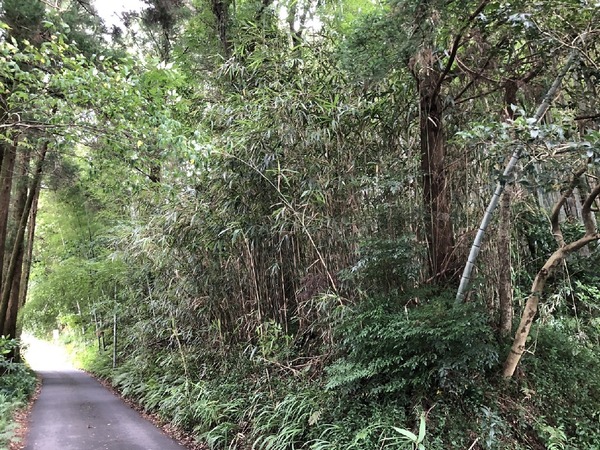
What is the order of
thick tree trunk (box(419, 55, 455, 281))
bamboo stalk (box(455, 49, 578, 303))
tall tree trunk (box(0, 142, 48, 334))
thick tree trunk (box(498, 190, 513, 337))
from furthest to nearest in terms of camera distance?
tall tree trunk (box(0, 142, 48, 334)) → thick tree trunk (box(419, 55, 455, 281)) → thick tree trunk (box(498, 190, 513, 337)) → bamboo stalk (box(455, 49, 578, 303))

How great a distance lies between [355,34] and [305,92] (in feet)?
3.59

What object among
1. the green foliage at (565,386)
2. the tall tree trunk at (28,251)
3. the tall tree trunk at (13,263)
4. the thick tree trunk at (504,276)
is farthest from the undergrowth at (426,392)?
the tall tree trunk at (28,251)

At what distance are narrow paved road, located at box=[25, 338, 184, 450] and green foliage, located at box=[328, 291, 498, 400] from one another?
8.65 ft

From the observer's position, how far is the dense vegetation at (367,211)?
130 inches

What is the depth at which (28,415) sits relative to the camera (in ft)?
23.4

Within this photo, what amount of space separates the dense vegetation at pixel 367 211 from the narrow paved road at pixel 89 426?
0.46 meters

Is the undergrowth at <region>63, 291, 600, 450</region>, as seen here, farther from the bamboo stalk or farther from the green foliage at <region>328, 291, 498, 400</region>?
the bamboo stalk

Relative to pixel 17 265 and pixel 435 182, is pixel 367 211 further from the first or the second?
pixel 17 265

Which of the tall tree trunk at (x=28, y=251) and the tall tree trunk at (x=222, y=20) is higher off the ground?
the tall tree trunk at (x=222, y=20)

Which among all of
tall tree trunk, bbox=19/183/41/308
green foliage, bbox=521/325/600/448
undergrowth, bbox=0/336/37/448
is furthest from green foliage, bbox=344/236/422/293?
tall tree trunk, bbox=19/183/41/308

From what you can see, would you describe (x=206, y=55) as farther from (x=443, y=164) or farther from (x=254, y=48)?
(x=443, y=164)

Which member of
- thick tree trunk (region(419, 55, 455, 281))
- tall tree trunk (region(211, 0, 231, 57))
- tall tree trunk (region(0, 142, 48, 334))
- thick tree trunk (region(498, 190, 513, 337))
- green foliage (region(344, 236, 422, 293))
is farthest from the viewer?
tall tree trunk (region(0, 142, 48, 334))

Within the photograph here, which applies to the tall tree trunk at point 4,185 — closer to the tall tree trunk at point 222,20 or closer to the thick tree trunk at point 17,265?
the thick tree trunk at point 17,265

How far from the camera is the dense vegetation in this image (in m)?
3.29
